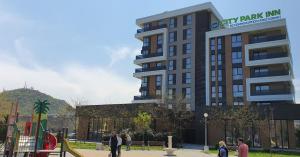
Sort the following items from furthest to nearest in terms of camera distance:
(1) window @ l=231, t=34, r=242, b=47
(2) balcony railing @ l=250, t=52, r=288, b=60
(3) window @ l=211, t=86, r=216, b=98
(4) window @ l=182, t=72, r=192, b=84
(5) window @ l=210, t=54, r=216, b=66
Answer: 1. (4) window @ l=182, t=72, r=192, b=84
2. (5) window @ l=210, t=54, r=216, b=66
3. (3) window @ l=211, t=86, r=216, b=98
4. (1) window @ l=231, t=34, r=242, b=47
5. (2) balcony railing @ l=250, t=52, r=288, b=60

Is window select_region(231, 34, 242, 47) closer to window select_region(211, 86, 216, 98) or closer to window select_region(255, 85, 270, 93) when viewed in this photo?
window select_region(211, 86, 216, 98)

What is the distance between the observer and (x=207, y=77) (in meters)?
60.9

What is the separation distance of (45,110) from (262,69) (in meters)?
45.2

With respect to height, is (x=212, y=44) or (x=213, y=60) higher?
(x=212, y=44)

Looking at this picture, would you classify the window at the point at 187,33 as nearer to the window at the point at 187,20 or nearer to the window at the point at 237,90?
the window at the point at 187,20

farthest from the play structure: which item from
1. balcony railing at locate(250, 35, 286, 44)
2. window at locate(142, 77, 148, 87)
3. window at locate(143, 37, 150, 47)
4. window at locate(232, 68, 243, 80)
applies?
window at locate(143, 37, 150, 47)

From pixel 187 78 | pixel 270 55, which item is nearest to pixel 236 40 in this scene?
pixel 270 55

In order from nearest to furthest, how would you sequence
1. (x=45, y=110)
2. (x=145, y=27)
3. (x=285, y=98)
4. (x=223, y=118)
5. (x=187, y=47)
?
(x=45, y=110) < (x=223, y=118) < (x=285, y=98) < (x=187, y=47) < (x=145, y=27)

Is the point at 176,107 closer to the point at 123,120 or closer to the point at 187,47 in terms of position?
the point at 123,120

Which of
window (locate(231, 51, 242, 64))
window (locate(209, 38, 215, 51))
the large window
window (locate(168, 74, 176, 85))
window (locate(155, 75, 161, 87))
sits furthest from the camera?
the large window

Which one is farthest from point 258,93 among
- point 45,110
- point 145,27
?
point 45,110

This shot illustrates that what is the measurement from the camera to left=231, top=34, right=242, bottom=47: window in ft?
193

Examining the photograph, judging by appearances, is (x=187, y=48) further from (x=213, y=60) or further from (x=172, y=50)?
(x=213, y=60)

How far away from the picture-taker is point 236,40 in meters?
59.3
